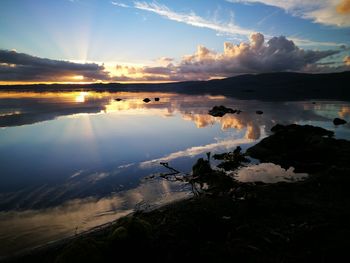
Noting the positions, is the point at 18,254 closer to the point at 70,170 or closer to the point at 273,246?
the point at 273,246

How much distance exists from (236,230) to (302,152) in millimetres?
13396

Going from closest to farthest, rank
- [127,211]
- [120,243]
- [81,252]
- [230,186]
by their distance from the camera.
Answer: [81,252] < [120,243] < [127,211] < [230,186]

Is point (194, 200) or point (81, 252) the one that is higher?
point (81, 252)

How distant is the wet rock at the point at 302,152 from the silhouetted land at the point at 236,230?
→ 3.82 m

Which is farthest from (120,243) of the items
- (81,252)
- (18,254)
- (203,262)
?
(18,254)

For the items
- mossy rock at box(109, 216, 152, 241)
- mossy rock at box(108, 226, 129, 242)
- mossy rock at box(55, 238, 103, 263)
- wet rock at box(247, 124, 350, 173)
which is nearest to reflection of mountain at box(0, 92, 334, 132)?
wet rock at box(247, 124, 350, 173)

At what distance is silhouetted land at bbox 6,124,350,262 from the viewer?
668 centimetres

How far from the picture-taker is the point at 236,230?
8.19 metres

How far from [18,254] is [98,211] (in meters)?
3.36

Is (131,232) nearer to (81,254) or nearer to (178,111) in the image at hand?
(81,254)

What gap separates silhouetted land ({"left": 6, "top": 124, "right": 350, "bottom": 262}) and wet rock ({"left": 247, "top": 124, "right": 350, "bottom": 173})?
3.82m

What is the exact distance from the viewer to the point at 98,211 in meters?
11.1

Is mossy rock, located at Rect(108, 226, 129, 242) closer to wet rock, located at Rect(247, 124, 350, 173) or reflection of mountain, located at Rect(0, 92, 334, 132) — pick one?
wet rock, located at Rect(247, 124, 350, 173)

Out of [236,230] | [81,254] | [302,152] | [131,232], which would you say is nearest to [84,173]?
[131,232]
